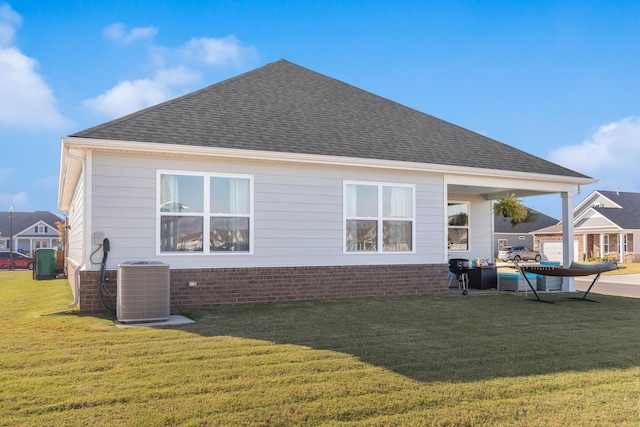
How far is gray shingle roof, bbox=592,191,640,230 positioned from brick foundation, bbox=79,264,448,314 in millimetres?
33465

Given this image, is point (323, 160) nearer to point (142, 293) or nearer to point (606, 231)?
point (142, 293)

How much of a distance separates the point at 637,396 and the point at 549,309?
6014 millimetres

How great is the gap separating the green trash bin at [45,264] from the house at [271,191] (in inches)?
350

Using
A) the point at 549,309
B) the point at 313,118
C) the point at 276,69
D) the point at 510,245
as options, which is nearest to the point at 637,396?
the point at 549,309

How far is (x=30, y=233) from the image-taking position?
57562mm

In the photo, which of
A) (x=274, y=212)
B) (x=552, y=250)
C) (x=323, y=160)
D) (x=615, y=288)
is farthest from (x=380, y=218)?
(x=552, y=250)

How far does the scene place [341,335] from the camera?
7242mm

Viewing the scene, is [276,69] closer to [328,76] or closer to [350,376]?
[328,76]

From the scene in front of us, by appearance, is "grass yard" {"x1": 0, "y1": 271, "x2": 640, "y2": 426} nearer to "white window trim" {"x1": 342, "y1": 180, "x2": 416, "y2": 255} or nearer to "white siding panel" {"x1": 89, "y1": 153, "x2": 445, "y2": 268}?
Result: "white siding panel" {"x1": 89, "y1": 153, "x2": 445, "y2": 268}

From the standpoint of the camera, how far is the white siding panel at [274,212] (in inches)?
372

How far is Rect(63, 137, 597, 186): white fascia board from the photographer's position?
9.20 meters

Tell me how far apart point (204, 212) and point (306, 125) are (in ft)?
A: 11.9

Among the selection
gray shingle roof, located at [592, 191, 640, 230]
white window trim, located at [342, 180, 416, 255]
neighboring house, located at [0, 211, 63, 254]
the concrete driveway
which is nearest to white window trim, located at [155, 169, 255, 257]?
white window trim, located at [342, 180, 416, 255]

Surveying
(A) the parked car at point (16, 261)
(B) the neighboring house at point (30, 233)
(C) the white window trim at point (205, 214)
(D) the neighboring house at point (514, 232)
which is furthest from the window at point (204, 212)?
(B) the neighboring house at point (30, 233)
